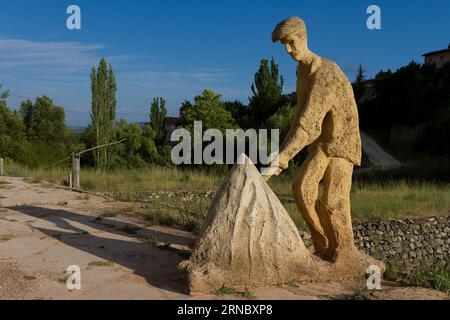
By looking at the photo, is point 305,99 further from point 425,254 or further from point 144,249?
point 425,254

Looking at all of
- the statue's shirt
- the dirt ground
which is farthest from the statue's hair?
the dirt ground

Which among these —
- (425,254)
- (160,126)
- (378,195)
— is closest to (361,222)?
(425,254)

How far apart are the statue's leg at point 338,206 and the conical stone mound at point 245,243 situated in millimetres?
432

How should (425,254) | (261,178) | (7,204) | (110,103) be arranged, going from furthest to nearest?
(110,103)
(425,254)
(7,204)
(261,178)

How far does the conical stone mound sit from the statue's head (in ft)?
3.72

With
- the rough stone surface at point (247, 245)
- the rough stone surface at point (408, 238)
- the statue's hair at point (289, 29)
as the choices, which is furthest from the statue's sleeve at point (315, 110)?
the rough stone surface at point (408, 238)

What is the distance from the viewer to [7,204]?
816 centimetres

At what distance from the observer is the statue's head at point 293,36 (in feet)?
13.4

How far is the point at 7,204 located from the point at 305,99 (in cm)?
619

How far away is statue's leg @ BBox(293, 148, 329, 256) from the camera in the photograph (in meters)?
4.20

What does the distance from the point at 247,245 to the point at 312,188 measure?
916mm

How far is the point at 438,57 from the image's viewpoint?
1720 inches

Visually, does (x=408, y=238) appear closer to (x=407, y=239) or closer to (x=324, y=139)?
(x=407, y=239)

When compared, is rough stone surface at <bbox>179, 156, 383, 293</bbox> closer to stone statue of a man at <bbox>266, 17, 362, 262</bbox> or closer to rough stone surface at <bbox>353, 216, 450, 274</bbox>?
stone statue of a man at <bbox>266, 17, 362, 262</bbox>
